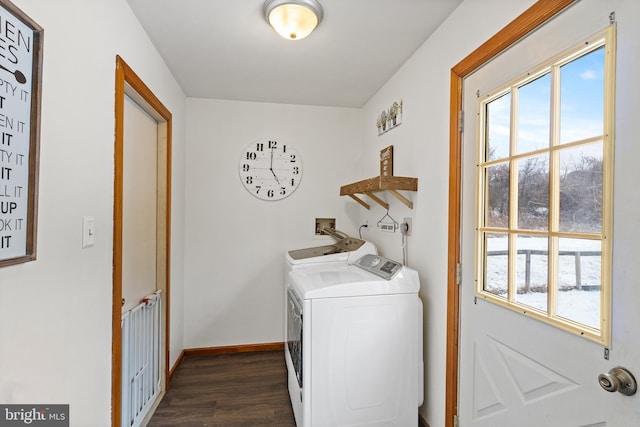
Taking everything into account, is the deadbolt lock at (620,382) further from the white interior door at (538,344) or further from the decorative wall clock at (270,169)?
the decorative wall clock at (270,169)

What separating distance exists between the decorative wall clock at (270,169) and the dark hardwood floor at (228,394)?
1.48m

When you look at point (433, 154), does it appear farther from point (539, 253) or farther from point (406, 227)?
point (539, 253)

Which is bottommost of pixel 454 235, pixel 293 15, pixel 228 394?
pixel 228 394

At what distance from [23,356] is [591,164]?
1.76 meters

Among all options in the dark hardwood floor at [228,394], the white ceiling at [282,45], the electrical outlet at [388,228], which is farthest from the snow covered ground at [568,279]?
the dark hardwood floor at [228,394]

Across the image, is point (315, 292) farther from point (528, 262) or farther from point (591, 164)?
point (591, 164)

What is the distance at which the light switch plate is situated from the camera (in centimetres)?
116

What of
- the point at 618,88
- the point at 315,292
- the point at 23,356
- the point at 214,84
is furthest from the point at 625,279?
the point at 214,84

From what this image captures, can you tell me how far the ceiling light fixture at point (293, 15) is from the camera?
57.7 inches

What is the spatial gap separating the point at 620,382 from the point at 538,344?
270 mm

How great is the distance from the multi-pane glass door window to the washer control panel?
0.48 m

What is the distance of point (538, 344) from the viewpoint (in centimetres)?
111

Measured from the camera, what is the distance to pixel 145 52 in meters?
1.78

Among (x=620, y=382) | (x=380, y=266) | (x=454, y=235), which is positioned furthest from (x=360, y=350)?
(x=620, y=382)
